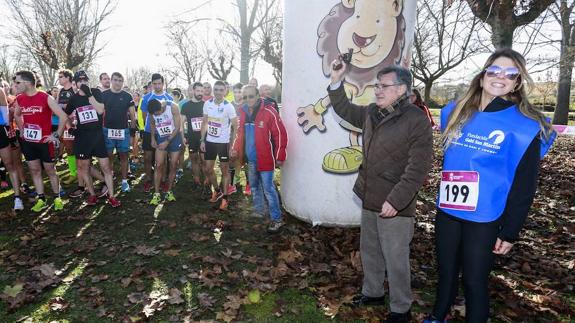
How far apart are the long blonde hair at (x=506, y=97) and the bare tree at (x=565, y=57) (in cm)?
1044

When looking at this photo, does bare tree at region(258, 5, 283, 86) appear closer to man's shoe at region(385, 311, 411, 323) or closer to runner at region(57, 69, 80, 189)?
runner at region(57, 69, 80, 189)

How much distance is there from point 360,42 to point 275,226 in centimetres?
302

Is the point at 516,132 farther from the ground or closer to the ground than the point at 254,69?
closer to the ground

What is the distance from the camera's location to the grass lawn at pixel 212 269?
3.67m

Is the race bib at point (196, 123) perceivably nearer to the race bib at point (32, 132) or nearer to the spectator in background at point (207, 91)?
the spectator in background at point (207, 91)

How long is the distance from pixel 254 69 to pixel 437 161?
3831 centimetres

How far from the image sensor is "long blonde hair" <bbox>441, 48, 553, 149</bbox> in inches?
98.8

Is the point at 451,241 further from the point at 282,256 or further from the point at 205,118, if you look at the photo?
the point at 205,118

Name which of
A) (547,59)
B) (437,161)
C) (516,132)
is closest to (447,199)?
(516,132)

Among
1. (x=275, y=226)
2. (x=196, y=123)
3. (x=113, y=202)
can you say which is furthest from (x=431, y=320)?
(x=196, y=123)

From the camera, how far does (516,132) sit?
8.20ft

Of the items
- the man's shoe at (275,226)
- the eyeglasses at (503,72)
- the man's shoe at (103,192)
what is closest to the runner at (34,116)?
the man's shoe at (103,192)

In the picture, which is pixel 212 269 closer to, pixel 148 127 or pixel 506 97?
pixel 506 97

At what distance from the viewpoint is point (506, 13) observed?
7.27 m
